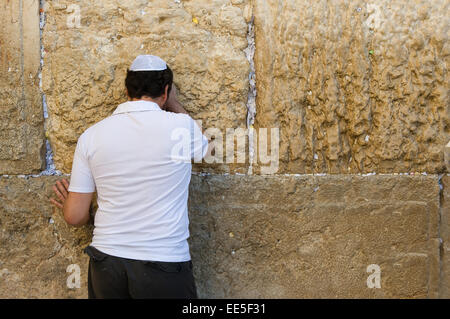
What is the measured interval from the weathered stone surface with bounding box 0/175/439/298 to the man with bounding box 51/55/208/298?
564mm

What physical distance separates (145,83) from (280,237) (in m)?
1.20

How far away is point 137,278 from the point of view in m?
2.08

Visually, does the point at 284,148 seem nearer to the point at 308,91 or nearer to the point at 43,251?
the point at 308,91

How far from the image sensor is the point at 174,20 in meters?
2.72

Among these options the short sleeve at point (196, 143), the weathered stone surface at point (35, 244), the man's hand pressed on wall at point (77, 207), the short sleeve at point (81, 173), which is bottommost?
the weathered stone surface at point (35, 244)

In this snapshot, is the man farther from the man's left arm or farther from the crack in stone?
the crack in stone

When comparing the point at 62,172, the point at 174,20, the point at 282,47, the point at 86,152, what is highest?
the point at 174,20

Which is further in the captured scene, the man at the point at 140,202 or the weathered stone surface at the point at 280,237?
the weathered stone surface at the point at 280,237

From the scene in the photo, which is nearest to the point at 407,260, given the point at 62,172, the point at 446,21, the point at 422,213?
the point at 422,213

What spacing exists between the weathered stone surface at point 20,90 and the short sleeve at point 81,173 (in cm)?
63

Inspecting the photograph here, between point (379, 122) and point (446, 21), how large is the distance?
0.68m

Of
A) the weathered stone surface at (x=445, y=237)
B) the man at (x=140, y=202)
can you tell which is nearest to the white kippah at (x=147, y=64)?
the man at (x=140, y=202)

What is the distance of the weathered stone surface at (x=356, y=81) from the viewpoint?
2.65 meters

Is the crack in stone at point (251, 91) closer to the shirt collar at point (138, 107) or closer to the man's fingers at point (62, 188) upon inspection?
the shirt collar at point (138, 107)
